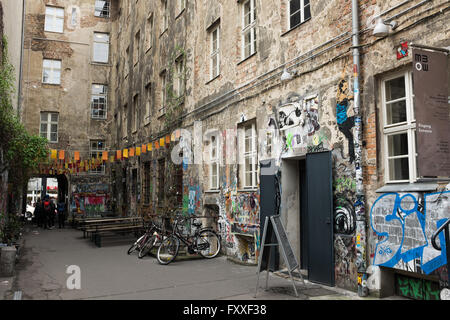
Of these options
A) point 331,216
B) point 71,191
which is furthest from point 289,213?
point 71,191

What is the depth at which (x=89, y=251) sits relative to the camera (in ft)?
43.5

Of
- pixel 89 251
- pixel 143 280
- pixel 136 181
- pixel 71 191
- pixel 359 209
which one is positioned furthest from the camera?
pixel 71 191

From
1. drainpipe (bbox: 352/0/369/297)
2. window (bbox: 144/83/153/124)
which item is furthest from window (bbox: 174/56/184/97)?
drainpipe (bbox: 352/0/369/297)

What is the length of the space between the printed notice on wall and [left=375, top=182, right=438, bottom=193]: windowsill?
0.46 meters

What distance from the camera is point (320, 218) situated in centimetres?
Answer: 756

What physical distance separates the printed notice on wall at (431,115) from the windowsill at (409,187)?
46 cm

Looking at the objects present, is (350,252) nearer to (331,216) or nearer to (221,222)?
(331,216)

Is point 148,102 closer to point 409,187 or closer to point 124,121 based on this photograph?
point 124,121

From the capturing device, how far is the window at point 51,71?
26.6 m

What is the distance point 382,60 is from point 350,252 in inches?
127

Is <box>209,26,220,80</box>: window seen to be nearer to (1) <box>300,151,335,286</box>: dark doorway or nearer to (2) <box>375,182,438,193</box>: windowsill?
(1) <box>300,151,335,286</box>: dark doorway

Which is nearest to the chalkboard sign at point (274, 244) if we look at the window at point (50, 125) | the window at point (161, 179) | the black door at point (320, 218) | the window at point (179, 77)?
the black door at point (320, 218)

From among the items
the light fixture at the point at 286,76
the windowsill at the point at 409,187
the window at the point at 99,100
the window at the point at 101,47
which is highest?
the window at the point at 101,47

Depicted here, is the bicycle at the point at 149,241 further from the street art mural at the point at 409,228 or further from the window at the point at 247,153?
the street art mural at the point at 409,228
